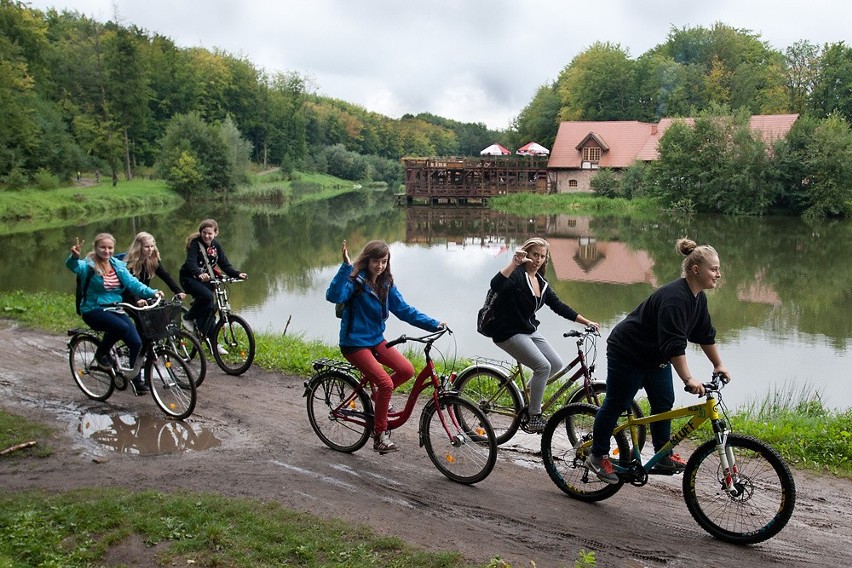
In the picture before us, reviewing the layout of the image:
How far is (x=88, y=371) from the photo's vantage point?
7301 millimetres

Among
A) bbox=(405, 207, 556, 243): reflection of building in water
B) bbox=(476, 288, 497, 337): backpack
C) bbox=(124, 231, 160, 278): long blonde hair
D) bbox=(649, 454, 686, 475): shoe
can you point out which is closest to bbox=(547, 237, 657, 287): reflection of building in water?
bbox=(405, 207, 556, 243): reflection of building in water

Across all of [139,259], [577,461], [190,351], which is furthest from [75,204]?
[577,461]

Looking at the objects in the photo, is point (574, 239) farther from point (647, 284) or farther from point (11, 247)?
point (11, 247)

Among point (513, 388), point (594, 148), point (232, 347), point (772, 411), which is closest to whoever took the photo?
point (513, 388)

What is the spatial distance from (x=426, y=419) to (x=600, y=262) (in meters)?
18.5

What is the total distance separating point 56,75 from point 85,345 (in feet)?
205

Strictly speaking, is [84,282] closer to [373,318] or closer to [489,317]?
[373,318]

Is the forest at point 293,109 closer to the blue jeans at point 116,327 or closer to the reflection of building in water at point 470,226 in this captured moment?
the reflection of building in water at point 470,226

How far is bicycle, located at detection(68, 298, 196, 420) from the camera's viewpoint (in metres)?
6.68

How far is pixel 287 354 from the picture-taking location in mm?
9258

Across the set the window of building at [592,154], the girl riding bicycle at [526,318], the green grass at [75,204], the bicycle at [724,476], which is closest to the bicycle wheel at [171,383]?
the girl riding bicycle at [526,318]

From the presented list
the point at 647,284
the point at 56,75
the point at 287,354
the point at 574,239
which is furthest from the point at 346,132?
the point at 287,354

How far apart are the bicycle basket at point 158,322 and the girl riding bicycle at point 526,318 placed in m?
3.19

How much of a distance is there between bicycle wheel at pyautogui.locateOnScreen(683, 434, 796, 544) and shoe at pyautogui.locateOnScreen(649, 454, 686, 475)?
18 centimetres
